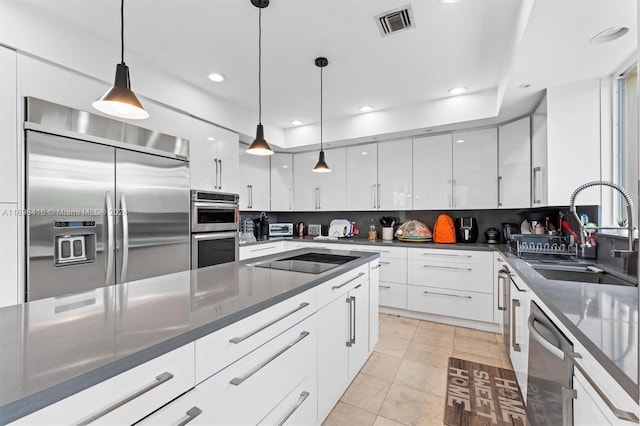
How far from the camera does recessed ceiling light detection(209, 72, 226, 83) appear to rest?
2.63 m

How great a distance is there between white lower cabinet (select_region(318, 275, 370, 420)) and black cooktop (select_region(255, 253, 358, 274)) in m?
0.16

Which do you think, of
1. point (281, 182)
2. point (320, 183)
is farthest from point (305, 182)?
point (281, 182)

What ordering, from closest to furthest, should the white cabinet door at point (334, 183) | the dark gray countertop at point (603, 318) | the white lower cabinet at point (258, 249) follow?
the dark gray countertop at point (603, 318), the white lower cabinet at point (258, 249), the white cabinet door at point (334, 183)

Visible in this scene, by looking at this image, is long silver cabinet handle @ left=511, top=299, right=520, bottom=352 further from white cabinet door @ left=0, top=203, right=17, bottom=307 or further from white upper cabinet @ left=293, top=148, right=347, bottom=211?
white cabinet door @ left=0, top=203, right=17, bottom=307

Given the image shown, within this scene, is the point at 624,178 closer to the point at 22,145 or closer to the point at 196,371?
the point at 196,371

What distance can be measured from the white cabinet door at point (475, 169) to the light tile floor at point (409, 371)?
1425 mm

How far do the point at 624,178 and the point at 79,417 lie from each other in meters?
3.08

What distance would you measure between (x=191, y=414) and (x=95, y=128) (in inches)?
84.6

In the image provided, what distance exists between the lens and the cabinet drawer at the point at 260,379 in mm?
925

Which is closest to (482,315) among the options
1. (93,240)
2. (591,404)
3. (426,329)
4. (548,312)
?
(426,329)

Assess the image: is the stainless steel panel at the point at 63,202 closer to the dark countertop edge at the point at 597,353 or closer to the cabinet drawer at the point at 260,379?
the cabinet drawer at the point at 260,379

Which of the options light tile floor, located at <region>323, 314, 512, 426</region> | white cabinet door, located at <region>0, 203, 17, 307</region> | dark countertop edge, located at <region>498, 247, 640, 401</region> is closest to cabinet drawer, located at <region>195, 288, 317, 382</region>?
light tile floor, located at <region>323, 314, 512, 426</region>

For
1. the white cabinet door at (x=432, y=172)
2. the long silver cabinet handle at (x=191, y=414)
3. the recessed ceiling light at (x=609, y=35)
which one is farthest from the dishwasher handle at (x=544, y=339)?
the white cabinet door at (x=432, y=172)

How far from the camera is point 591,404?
83cm
